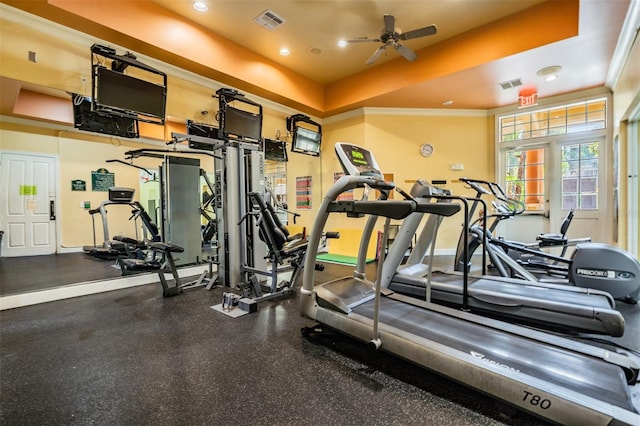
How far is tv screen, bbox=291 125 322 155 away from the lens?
6293 millimetres

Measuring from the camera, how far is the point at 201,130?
4.89 metres

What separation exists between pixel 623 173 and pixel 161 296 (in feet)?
22.6

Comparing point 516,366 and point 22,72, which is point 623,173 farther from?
point 22,72

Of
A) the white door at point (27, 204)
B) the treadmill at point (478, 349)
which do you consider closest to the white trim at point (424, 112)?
the treadmill at point (478, 349)

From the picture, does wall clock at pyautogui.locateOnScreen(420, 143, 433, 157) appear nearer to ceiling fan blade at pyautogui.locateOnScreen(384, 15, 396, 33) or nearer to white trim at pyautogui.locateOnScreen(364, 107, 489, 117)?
white trim at pyautogui.locateOnScreen(364, 107, 489, 117)

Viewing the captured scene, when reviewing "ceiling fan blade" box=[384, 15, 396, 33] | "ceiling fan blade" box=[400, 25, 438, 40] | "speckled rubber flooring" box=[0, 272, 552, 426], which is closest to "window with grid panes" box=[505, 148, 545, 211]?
"ceiling fan blade" box=[400, 25, 438, 40]

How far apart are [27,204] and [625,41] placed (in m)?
10.0

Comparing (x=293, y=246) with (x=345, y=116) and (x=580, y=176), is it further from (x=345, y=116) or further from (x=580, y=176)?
(x=580, y=176)

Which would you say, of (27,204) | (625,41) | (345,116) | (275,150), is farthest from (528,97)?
(27,204)

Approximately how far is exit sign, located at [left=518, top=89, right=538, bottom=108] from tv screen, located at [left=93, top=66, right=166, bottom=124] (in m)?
6.16

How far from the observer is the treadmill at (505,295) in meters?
2.23

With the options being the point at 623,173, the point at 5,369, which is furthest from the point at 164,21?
the point at 623,173

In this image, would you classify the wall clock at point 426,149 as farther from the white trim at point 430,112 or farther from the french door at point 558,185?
the french door at point 558,185

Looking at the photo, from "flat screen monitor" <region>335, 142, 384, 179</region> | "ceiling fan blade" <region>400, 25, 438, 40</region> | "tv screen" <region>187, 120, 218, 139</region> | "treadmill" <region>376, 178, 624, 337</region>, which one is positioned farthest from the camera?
"tv screen" <region>187, 120, 218, 139</region>
